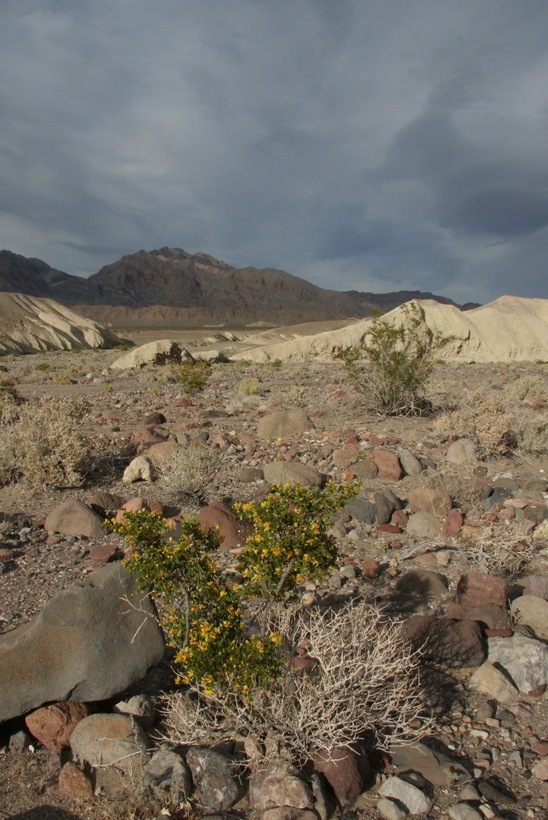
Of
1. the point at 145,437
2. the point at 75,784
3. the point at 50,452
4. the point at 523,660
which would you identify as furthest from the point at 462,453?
the point at 75,784

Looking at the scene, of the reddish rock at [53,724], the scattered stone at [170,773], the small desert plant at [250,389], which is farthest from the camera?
the small desert plant at [250,389]

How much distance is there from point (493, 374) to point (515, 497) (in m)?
15.7

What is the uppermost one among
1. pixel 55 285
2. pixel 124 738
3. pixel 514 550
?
pixel 55 285

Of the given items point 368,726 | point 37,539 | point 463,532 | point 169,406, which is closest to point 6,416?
point 169,406

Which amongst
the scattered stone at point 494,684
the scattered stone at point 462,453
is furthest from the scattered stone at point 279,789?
the scattered stone at point 462,453

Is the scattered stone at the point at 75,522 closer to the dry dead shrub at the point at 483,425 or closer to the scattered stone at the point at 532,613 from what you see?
the scattered stone at the point at 532,613

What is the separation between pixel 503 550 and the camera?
19.0 ft

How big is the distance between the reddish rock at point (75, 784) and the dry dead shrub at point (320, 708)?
0.48m

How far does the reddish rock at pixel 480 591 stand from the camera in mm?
4957

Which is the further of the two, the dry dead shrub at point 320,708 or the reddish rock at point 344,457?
the reddish rock at point 344,457

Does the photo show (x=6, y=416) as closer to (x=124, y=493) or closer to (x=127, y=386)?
(x=124, y=493)

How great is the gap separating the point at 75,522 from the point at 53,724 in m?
3.09

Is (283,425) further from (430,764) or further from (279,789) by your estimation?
(279,789)

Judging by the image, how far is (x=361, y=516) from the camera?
22.5 feet
